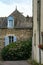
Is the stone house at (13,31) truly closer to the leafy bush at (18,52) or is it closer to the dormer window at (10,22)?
the dormer window at (10,22)

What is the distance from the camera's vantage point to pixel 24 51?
1449 inches

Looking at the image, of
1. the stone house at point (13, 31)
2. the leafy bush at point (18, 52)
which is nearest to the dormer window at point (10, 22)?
the stone house at point (13, 31)

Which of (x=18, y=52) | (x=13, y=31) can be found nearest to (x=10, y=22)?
(x=13, y=31)

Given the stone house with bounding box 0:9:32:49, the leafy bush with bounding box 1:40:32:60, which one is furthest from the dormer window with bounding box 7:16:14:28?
the leafy bush with bounding box 1:40:32:60

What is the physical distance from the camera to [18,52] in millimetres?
36750

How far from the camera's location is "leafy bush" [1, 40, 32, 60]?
36500 millimetres

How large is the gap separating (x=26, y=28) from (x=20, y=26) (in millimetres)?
901

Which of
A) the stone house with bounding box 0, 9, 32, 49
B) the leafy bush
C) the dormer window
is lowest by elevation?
the leafy bush

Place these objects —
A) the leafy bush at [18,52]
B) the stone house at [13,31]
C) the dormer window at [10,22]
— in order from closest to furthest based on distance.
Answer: the leafy bush at [18,52] < the stone house at [13,31] < the dormer window at [10,22]

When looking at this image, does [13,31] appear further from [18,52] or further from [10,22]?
[18,52]

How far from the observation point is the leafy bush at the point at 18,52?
1437 inches

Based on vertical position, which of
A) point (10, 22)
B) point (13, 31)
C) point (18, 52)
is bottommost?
point (18, 52)

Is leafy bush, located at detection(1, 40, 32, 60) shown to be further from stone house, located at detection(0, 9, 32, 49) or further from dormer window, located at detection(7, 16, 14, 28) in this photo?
dormer window, located at detection(7, 16, 14, 28)

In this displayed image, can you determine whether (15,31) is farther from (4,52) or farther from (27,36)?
(4,52)
